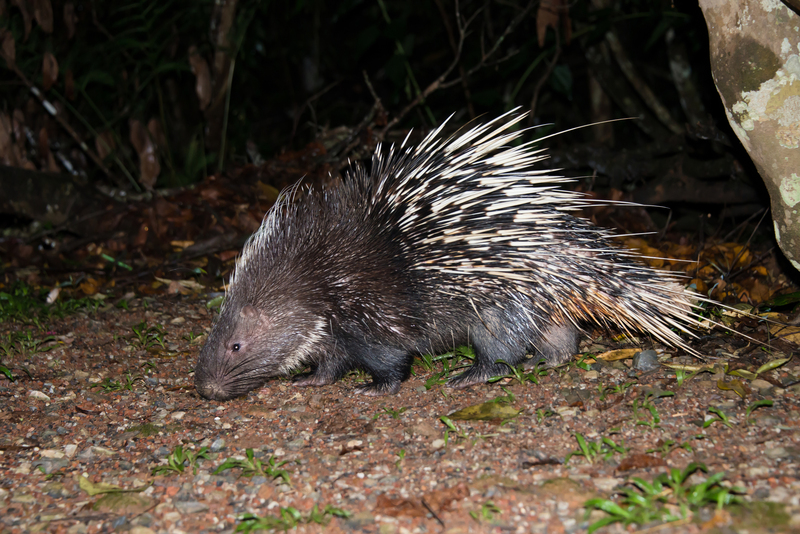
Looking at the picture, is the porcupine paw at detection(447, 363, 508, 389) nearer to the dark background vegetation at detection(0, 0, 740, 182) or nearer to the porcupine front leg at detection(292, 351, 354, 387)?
the porcupine front leg at detection(292, 351, 354, 387)

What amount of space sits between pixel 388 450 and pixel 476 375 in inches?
34.6

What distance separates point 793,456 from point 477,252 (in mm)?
1654

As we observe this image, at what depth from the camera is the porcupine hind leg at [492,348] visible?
3707 millimetres

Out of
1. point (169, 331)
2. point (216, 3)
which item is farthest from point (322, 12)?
point (169, 331)

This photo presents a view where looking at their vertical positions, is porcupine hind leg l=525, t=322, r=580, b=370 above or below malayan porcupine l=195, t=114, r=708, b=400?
below

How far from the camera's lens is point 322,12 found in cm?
956

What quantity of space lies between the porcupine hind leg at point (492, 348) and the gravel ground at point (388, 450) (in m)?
0.11

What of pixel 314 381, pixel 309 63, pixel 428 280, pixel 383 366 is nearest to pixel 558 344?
pixel 428 280

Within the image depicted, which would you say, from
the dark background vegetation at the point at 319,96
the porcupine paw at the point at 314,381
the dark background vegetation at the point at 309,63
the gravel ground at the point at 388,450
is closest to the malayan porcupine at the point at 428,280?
the porcupine paw at the point at 314,381

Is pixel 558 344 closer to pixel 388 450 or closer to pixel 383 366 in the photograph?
pixel 383 366

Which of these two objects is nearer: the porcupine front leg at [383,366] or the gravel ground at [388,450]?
the gravel ground at [388,450]

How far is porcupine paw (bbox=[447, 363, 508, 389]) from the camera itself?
3.70m

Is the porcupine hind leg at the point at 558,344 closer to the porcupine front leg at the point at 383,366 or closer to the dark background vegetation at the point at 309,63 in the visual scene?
the porcupine front leg at the point at 383,366

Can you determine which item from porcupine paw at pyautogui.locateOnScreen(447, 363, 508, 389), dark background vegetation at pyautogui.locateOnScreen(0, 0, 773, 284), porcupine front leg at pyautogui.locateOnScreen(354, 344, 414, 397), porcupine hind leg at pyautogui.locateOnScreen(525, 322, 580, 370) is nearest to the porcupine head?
porcupine front leg at pyautogui.locateOnScreen(354, 344, 414, 397)
